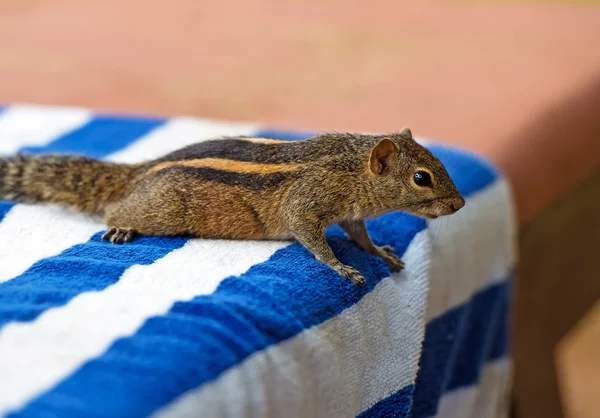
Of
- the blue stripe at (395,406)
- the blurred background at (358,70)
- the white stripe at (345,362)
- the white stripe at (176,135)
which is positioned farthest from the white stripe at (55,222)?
the blue stripe at (395,406)

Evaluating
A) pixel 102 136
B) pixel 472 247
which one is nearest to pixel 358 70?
pixel 102 136

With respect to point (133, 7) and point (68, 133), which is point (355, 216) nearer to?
point (68, 133)

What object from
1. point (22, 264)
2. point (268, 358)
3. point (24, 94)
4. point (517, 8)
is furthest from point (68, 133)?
point (517, 8)

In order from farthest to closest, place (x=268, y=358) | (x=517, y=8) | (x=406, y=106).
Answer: (x=517, y=8)
(x=406, y=106)
(x=268, y=358)

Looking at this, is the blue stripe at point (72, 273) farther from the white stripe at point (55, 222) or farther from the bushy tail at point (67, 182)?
the bushy tail at point (67, 182)

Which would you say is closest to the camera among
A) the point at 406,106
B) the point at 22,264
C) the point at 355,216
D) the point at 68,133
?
the point at 22,264

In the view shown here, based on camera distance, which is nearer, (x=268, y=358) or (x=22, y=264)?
(x=268, y=358)
